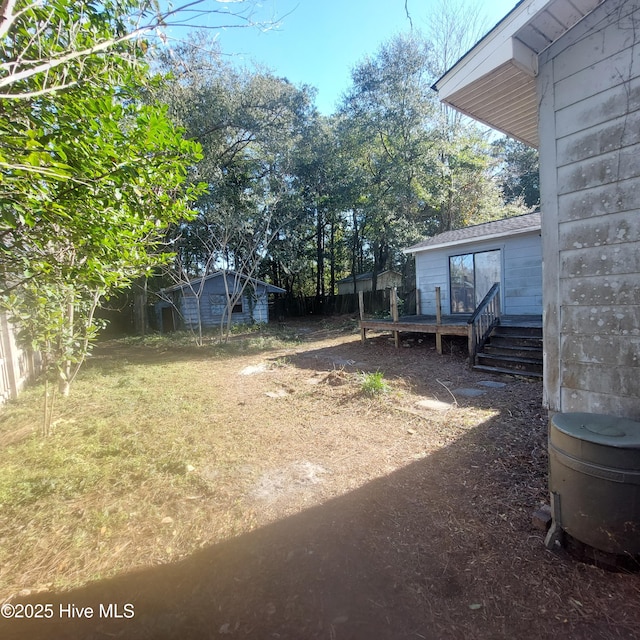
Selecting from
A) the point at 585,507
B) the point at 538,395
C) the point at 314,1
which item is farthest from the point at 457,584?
the point at 314,1

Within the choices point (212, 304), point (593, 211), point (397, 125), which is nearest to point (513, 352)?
point (593, 211)

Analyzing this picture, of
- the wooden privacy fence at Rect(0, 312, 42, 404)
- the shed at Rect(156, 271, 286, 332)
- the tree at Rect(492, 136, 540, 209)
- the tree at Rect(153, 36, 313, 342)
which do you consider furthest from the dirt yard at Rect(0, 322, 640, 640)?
the tree at Rect(492, 136, 540, 209)

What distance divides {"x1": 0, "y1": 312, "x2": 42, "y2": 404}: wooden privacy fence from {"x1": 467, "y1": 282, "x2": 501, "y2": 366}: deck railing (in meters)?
8.48

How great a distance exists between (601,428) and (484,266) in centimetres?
901

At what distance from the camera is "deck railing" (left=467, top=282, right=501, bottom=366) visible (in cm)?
741

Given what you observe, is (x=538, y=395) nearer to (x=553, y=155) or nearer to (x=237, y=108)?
(x=553, y=155)

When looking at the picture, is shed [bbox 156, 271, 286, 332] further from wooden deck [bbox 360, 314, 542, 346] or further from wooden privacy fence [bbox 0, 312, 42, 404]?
wooden privacy fence [bbox 0, 312, 42, 404]

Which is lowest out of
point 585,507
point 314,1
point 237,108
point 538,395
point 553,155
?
point 538,395

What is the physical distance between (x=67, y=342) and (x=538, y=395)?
6.85m

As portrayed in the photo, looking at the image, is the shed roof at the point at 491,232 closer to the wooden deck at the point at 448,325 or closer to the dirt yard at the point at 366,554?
the wooden deck at the point at 448,325

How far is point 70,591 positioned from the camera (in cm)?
191

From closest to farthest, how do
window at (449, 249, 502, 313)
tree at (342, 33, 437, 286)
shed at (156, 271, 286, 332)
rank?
window at (449, 249, 502, 313), tree at (342, 33, 437, 286), shed at (156, 271, 286, 332)

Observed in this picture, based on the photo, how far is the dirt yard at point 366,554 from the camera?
5.48ft

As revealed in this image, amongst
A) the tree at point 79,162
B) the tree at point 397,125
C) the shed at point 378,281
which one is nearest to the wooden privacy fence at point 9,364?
the tree at point 79,162
